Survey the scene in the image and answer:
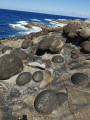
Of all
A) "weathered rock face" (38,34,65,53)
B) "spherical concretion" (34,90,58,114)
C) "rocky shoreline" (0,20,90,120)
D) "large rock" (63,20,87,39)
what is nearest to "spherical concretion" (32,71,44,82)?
"rocky shoreline" (0,20,90,120)

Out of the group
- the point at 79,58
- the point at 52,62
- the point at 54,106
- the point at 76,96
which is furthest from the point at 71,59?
the point at 54,106

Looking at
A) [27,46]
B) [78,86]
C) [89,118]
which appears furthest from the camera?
[27,46]

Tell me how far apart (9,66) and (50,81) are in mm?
2744

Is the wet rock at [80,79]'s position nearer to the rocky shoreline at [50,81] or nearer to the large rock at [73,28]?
the rocky shoreline at [50,81]

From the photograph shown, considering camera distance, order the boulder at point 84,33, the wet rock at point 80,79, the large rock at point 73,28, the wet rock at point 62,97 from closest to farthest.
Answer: the wet rock at point 62,97 → the wet rock at point 80,79 → the boulder at point 84,33 → the large rock at point 73,28

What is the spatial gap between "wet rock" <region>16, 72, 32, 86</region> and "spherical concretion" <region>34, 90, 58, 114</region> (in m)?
1.69

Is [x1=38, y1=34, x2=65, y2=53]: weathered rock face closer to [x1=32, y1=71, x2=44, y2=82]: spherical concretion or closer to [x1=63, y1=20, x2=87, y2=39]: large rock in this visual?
[x1=63, y1=20, x2=87, y2=39]: large rock

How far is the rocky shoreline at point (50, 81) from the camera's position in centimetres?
563

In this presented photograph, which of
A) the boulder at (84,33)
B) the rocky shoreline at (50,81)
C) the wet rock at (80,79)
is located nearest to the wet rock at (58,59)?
the rocky shoreline at (50,81)

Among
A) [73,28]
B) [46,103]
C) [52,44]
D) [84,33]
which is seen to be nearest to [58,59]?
[52,44]

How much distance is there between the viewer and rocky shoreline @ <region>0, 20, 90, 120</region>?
5.63m

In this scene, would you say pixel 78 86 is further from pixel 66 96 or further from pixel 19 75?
pixel 19 75

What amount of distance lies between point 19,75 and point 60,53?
3.98 m

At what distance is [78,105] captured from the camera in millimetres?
5586
